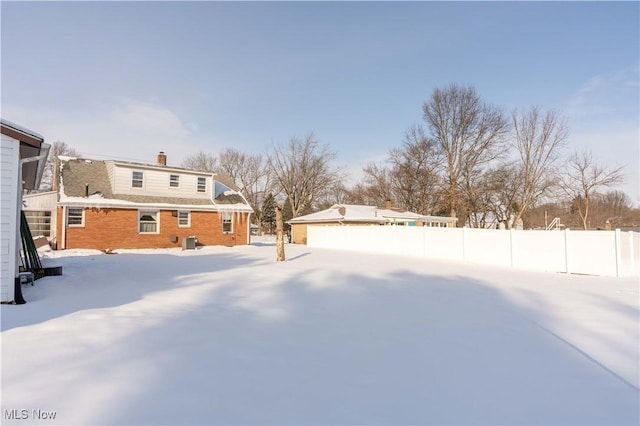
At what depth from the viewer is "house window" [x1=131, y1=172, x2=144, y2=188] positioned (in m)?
20.7

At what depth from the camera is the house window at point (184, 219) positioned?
2145cm

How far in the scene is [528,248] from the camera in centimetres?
1434

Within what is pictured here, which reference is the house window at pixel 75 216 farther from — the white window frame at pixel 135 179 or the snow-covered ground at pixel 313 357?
the snow-covered ground at pixel 313 357

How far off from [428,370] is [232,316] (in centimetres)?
334

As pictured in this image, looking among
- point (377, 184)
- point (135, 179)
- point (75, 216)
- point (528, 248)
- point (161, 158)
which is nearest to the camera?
point (528, 248)

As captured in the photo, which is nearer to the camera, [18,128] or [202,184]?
[18,128]

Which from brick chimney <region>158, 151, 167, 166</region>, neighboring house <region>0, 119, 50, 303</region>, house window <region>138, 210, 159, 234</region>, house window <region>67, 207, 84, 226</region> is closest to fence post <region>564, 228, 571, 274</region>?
neighboring house <region>0, 119, 50, 303</region>

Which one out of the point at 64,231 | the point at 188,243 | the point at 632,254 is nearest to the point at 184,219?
the point at 188,243

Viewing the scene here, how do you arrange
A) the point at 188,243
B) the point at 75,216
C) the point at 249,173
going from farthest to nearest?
the point at 249,173 < the point at 188,243 < the point at 75,216

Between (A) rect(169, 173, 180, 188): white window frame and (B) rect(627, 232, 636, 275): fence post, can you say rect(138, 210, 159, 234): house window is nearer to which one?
(A) rect(169, 173, 180, 188): white window frame

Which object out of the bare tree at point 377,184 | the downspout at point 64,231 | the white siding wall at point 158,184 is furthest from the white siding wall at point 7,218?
the bare tree at point 377,184

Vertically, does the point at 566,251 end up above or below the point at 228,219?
below

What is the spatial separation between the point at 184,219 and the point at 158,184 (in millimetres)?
2607

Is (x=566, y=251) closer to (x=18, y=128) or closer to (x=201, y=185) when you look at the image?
(x=18, y=128)
